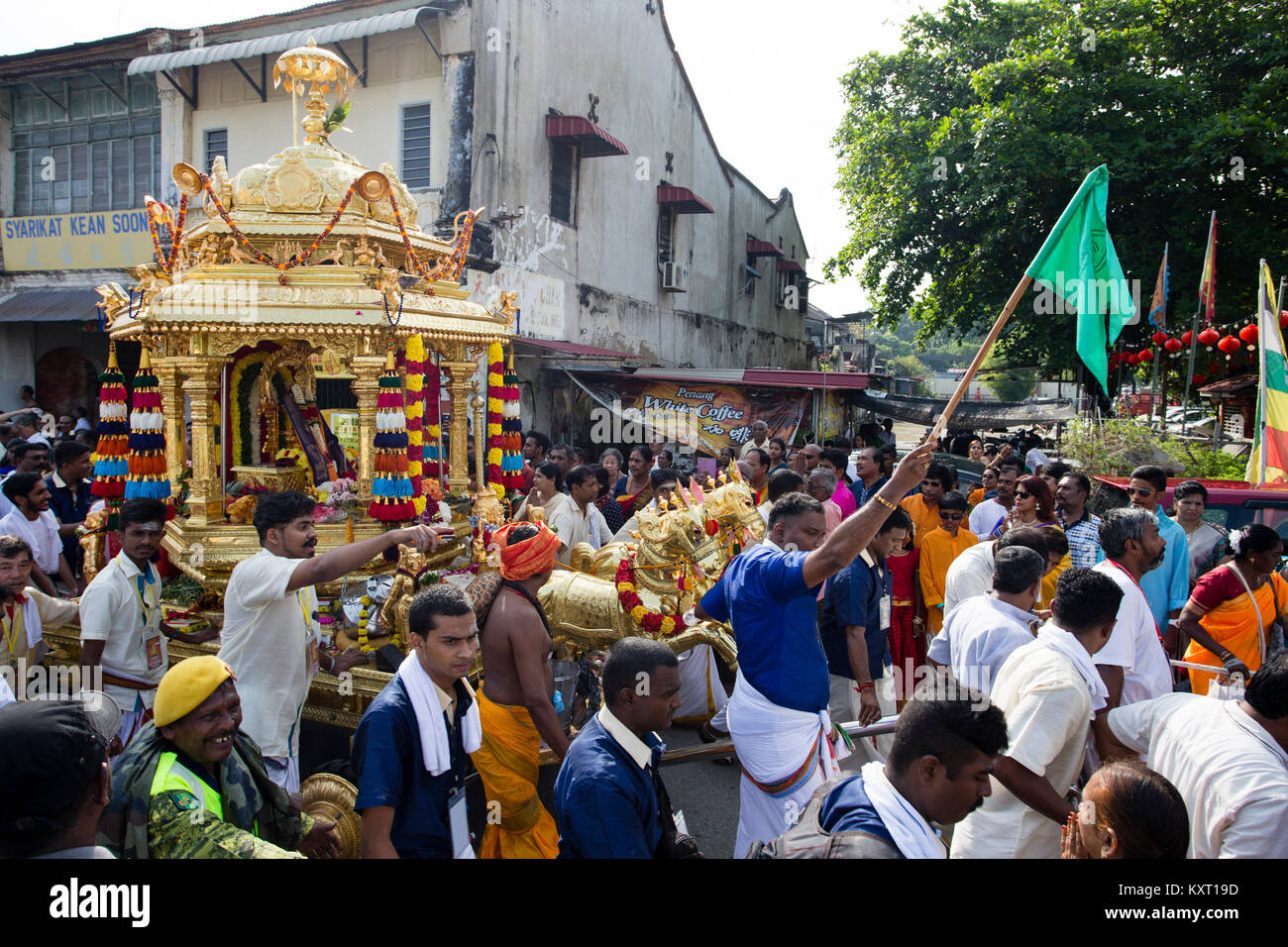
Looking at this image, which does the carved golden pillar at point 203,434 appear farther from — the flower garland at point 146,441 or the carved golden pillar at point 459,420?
the carved golden pillar at point 459,420

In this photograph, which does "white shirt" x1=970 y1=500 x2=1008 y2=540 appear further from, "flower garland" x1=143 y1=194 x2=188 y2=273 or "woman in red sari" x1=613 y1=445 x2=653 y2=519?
"flower garland" x1=143 y1=194 x2=188 y2=273

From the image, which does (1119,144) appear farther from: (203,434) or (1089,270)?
(203,434)

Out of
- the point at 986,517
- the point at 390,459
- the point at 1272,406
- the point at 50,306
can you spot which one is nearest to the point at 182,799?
the point at 390,459

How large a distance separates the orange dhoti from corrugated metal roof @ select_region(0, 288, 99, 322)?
43.3 feet

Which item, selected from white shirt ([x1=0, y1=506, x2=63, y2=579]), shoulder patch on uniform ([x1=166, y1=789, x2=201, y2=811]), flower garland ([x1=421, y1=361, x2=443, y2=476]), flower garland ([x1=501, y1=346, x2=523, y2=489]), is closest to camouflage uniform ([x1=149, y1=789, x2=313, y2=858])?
shoulder patch on uniform ([x1=166, y1=789, x2=201, y2=811])

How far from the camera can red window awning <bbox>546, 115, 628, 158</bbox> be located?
1385 cm

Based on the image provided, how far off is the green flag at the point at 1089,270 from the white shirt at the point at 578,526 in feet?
13.0

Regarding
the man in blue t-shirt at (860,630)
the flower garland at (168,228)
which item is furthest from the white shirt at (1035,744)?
the flower garland at (168,228)

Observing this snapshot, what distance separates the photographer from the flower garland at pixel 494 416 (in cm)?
702

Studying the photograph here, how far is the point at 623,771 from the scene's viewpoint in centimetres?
245

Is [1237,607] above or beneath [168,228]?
beneath

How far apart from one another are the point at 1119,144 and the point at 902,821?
17.7 meters

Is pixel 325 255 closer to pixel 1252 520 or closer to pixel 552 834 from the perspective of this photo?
pixel 552 834
